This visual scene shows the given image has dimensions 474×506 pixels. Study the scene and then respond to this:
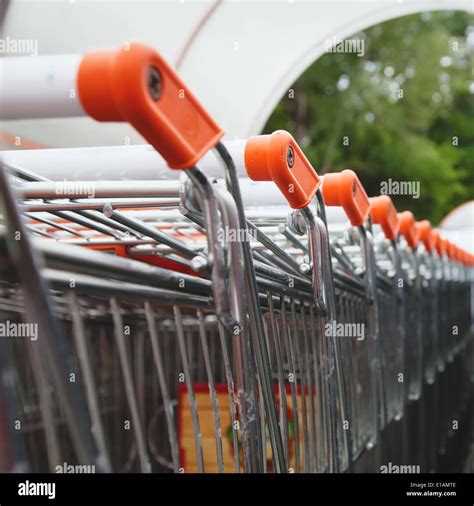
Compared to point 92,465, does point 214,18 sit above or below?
above

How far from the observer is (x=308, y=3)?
4.10 m

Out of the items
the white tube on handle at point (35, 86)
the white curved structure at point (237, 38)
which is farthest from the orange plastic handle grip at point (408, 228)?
the white tube on handle at point (35, 86)

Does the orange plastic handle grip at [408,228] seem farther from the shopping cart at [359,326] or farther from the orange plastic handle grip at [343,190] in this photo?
the orange plastic handle grip at [343,190]

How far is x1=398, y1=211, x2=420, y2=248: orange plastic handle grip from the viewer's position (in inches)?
90.1

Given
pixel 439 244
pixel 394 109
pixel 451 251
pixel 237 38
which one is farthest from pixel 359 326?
pixel 394 109

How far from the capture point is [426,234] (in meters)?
2.83

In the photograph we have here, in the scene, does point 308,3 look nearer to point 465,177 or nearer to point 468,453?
point 468,453

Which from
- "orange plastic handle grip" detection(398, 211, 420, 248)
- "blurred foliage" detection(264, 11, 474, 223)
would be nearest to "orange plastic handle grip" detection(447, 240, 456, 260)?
"orange plastic handle grip" detection(398, 211, 420, 248)

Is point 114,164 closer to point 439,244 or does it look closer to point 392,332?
point 392,332

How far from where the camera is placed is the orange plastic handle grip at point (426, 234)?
2.77m

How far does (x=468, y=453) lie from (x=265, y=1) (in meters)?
2.28
